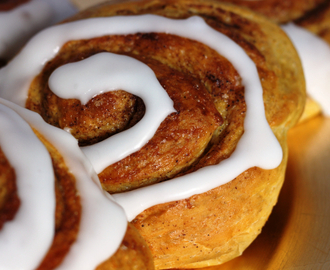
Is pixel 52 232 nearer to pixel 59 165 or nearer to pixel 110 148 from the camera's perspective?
pixel 59 165

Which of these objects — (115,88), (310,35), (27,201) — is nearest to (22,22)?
(115,88)

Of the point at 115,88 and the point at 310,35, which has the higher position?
the point at 115,88

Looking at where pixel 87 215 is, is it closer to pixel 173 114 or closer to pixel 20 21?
pixel 173 114

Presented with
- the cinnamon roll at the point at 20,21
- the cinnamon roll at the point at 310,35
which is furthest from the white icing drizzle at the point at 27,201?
the cinnamon roll at the point at 310,35

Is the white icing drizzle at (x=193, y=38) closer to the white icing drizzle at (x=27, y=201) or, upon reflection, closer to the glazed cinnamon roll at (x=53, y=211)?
the glazed cinnamon roll at (x=53, y=211)

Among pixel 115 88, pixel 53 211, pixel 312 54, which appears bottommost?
pixel 312 54

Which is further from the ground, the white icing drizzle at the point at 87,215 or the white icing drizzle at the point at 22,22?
the white icing drizzle at the point at 22,22

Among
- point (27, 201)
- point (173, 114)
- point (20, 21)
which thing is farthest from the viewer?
point (20, 21)
